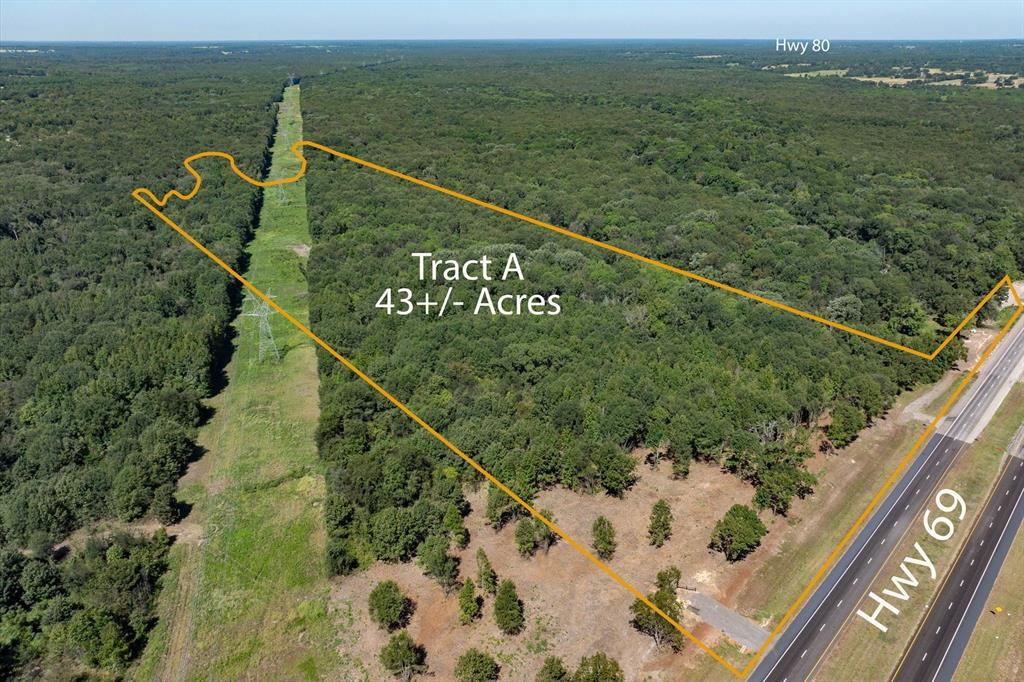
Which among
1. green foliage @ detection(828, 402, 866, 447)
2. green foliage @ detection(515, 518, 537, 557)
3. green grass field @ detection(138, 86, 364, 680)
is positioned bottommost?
green grass field @ detection(138, 86, 364, 680)

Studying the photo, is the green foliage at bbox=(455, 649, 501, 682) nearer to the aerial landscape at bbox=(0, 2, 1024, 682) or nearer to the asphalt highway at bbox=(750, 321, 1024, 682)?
the aerial landscape at bbox=(0, 2, 1024, 682)

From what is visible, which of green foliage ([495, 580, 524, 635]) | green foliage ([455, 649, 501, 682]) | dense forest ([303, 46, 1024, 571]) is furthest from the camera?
dense forest ([303, 46, 1024, 571])

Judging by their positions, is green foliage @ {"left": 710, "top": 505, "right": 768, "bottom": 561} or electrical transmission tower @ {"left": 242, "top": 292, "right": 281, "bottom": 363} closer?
green foliage @ {"left": 710, "top": 505, "right": 768, "bottom": 561}

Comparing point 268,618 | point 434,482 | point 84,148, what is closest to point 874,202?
point 434,482

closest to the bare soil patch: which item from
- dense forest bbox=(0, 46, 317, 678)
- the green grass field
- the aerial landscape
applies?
the aerial landscape

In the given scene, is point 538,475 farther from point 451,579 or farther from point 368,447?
point 368,447

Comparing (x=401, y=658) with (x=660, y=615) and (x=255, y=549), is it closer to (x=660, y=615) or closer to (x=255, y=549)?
(x=660, y=615)

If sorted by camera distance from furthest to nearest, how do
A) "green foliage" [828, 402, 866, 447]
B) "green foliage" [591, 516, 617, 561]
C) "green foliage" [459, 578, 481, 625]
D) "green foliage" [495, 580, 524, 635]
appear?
"green foliage" [828, 402, 866, 447]
"green foliage" [591, 516, 617, 561]
"green foliage" [459, 578, 481, 625]
"green foliage" [495, 580, 524, 635]
